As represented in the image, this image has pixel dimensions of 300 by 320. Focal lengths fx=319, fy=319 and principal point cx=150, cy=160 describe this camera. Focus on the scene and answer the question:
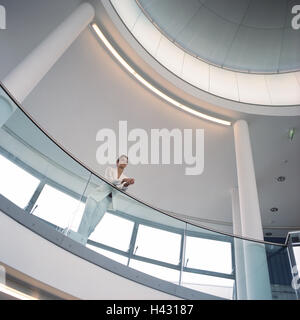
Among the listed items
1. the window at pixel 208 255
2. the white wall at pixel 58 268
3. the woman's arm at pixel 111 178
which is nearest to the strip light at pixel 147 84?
the woman's arm at pixel 111 178

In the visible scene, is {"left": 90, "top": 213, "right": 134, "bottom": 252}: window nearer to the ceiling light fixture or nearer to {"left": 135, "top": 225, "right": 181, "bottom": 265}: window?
{"left": 135, "top": 225, "right": 181, "bottom": 265}: window

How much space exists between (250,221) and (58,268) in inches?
154

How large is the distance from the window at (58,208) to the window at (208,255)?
63.3 inches

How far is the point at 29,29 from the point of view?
7.03m

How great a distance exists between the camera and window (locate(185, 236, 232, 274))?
433cm

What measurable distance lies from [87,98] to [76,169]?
15.0 ft

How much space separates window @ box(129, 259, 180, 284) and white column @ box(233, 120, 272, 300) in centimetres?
97

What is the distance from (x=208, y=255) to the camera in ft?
14.5

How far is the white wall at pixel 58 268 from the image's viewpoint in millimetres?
3055

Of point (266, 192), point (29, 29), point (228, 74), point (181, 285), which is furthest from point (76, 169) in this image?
point (266, 192)

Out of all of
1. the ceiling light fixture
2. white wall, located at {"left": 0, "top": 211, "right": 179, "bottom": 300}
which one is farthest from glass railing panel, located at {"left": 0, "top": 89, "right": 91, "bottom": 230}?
the ceiling light fixture

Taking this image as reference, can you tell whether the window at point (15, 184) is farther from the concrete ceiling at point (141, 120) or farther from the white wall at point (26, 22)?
the white wall at point (26, 22)
